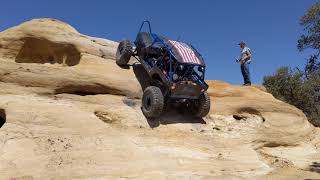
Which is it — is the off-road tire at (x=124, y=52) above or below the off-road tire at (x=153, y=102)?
above

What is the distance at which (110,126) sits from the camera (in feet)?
39.2

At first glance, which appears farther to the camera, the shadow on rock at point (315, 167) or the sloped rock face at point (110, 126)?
the shadow on rock at point (315, 167)

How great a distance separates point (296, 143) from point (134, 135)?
5.85 m

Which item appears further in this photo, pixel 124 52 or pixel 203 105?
pixel 124 52

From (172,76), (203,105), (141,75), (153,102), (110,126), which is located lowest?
(110,126)

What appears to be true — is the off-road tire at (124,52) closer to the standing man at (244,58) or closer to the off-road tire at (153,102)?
the off-road tire at (153,102)

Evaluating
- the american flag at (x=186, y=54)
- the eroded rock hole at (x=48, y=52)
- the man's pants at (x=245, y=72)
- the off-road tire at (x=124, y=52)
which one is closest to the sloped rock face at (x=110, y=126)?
the eroded rock hole at (x=48, y=52)

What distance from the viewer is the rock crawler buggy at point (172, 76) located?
41.5 feet

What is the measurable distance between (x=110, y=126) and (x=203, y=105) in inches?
117

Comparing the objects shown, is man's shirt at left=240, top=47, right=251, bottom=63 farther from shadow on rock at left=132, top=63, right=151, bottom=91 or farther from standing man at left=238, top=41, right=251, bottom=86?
shadow on rock at left=132, top=63, right=151, bottom=91

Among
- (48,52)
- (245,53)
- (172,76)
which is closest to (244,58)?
(245,53)

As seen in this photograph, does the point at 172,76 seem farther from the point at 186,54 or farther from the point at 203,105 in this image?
the point at 203,105

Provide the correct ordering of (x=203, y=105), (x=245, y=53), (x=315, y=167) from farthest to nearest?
(x=245, y=53), (x=315, y=167), (x=203, y=105)

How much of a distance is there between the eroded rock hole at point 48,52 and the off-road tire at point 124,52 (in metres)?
1.29
